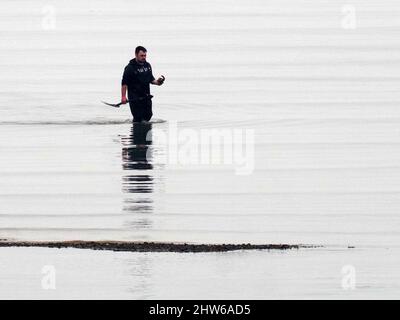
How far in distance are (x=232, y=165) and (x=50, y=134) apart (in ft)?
15.4

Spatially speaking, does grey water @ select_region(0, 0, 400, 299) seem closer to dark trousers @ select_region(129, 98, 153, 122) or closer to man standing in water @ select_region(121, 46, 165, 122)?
dark trousers @ select_region(129, 98, 153, 122)

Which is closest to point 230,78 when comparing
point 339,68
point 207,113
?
point 339,68

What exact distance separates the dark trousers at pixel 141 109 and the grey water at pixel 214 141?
295 mm

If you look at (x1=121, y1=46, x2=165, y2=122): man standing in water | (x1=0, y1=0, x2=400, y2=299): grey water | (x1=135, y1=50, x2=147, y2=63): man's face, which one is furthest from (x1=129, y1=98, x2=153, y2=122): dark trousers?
(x1=135, y1=50, x2=147, y2=63): man's face

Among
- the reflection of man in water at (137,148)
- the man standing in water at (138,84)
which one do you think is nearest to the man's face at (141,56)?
the man standing in water at (138,84)

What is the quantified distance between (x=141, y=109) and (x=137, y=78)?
56 cm

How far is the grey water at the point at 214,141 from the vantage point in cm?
1579

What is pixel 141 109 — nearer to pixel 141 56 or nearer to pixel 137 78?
pixel 137 78

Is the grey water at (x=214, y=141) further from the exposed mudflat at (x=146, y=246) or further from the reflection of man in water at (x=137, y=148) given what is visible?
the exposed mudflat at (x=146, y=246)

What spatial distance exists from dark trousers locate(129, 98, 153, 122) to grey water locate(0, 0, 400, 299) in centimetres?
29

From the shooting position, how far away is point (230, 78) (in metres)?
34.4

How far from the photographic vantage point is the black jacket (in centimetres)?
2728

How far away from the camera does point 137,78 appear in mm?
27438

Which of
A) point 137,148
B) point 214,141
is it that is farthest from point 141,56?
point 137,148
